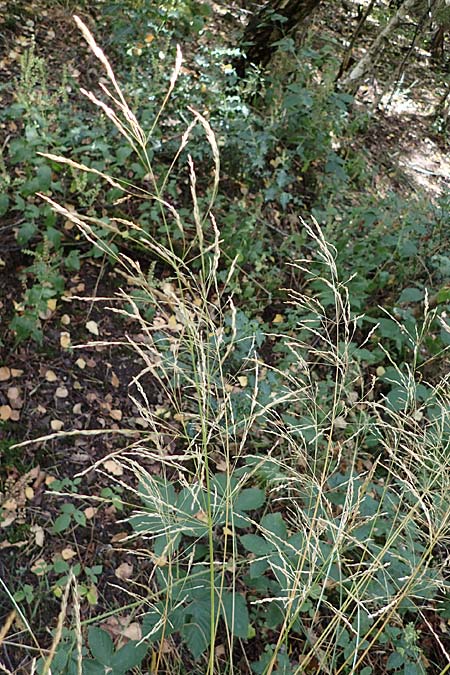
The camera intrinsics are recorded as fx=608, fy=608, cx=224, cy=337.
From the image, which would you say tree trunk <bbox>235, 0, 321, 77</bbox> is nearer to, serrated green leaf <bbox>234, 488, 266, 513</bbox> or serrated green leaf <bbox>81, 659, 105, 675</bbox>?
serrated green leaf <bbox>234, 488, 266, 513</bbox>

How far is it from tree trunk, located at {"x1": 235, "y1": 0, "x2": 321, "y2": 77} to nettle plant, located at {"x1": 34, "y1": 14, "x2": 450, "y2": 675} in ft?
5.97

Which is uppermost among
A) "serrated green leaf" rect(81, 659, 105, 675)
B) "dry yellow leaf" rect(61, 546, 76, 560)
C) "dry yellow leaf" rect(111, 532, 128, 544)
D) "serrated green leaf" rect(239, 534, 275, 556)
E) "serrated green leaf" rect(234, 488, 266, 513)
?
"serrated green leaf" rect(234, 488, 266, 513)

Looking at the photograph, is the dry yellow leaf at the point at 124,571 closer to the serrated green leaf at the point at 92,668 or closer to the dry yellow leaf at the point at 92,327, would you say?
the serrated green leaf at the point at 92,668

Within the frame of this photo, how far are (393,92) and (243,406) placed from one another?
14.7 ft

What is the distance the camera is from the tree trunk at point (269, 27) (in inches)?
168

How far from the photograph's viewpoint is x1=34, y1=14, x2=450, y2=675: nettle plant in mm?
1202

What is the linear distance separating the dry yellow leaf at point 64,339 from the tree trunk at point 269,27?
98.7 inches

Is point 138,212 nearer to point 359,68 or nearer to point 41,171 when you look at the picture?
point 41,171

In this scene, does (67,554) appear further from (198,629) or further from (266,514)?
(198,629)

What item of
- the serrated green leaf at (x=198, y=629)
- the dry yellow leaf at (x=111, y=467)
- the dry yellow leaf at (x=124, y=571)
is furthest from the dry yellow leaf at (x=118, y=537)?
the serrated green leaf at (x=198, y=629)

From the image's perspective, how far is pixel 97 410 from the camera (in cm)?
275

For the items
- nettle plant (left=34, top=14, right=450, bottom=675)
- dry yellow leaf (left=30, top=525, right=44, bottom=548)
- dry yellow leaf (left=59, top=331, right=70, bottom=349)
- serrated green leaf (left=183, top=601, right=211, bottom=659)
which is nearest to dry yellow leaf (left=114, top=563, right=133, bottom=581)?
nettle plant (left=34, top=14, right=450, bottom=675)

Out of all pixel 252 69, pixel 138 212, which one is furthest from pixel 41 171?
pixel 252 69

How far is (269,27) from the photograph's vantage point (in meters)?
4.36
